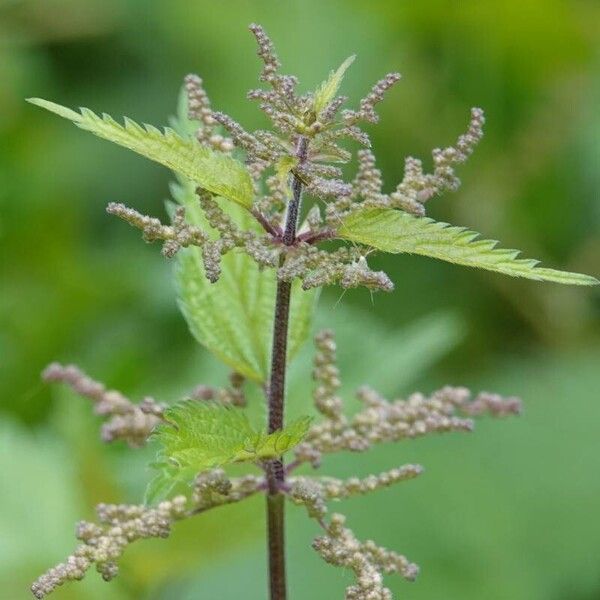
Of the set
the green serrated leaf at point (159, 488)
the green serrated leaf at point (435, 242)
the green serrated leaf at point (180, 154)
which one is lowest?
the green serrated leaf at point (159, 488)

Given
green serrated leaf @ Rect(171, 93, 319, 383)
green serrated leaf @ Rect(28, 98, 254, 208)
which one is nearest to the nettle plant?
green serrated leaf @ Rect(28, 98, 254, 208)

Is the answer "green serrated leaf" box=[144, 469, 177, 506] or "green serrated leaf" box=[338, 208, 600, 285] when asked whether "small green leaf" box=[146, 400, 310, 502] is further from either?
"green serrated leaf" box=[338, 208, 600, 285]

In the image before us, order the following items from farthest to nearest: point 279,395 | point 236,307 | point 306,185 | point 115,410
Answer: point 236,307
point 115,410
point 279,395
point 306,185

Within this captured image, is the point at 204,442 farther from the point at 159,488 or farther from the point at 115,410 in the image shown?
the point at 115,410

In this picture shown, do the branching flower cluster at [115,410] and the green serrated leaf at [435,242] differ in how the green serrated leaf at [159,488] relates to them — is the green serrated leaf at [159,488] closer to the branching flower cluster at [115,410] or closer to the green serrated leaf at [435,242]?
the branching flower cluster at [115,410]

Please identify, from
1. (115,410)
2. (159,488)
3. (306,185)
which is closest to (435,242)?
(306,185)

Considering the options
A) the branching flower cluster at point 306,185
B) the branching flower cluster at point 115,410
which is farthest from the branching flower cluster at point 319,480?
the branching flower cluster at point 306,185
